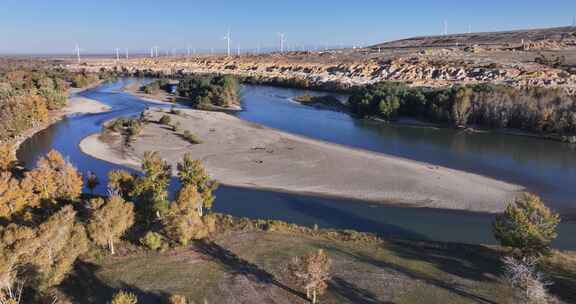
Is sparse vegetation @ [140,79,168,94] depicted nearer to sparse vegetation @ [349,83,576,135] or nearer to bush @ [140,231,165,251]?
sparse vegetation @ [349,83,576,135]

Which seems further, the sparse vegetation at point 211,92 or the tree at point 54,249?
the sparse vegetation at point 211,92

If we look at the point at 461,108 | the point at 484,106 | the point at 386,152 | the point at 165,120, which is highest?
the point at 484,106

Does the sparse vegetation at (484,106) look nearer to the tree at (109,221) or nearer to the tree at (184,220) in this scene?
the tree at (184,220)

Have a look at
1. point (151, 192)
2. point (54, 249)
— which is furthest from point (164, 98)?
point (54, 249)

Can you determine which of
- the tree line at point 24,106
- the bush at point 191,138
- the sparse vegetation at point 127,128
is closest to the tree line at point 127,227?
the bush at point 191,138

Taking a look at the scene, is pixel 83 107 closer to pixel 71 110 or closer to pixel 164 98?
pixel 71 110

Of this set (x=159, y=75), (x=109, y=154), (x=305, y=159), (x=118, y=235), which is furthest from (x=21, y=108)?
(x=159, y=75)
